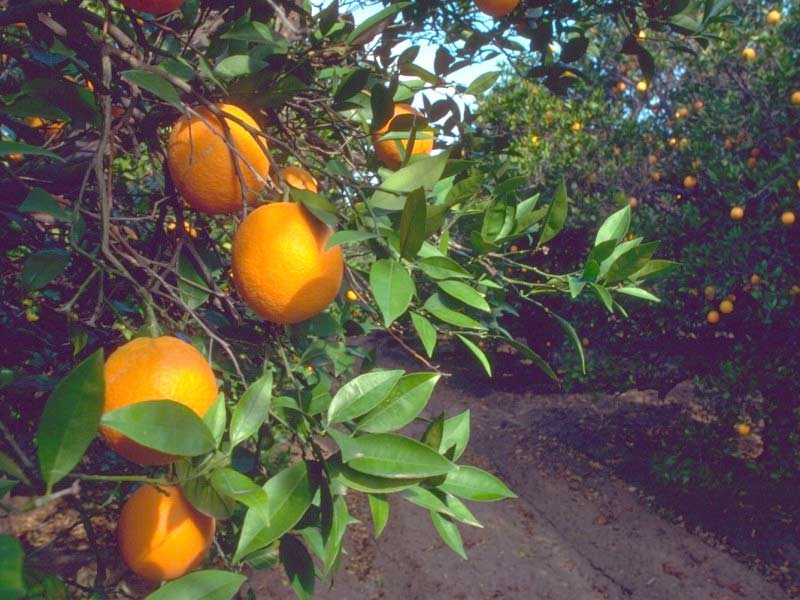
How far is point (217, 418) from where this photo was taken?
822mm

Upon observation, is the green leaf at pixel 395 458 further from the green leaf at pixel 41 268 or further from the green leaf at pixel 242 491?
the green leaf at pixel 41 268

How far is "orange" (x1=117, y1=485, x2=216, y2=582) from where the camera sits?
0.94 m

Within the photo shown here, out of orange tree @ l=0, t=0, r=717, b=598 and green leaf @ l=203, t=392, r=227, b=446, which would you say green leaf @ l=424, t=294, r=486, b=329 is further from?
green leaf @ l=203, t=392, r=227, b=446

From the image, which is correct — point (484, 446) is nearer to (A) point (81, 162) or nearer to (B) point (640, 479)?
(B) point (640, 479)

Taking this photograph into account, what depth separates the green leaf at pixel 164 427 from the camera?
645 mm

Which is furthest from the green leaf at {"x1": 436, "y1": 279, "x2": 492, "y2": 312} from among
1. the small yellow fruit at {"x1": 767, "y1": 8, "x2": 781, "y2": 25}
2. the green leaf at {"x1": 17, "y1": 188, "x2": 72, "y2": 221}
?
the small yellow fruit at {"x1": 767, "y1": 8, "x2": 781, "y2": 25}

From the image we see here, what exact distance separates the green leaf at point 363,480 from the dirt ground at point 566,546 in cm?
272

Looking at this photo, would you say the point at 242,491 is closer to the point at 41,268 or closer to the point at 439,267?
the point at 439,267

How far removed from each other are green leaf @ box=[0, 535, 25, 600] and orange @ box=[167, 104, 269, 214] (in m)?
0.59

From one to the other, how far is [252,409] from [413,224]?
32cm

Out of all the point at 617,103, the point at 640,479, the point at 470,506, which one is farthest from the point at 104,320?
the point at 617,103

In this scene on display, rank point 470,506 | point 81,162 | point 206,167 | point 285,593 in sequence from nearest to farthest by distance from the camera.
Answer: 1. point 206,167
2. point 81,162
3. point 285,593
4. point 470,506

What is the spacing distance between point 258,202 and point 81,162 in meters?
0.50

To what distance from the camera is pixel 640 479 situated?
5.67 metres
